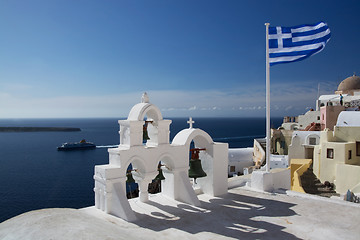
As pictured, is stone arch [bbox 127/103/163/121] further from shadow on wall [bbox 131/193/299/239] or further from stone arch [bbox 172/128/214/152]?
shadow on wall [bbox 131/193/299/239]

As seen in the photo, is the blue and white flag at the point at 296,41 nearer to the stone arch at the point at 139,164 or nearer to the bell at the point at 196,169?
the bell at the point at 196,169

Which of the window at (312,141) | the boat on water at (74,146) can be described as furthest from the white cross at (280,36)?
the boat on water at (74,146)

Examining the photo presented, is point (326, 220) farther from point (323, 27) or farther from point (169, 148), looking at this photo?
point (323, 27)

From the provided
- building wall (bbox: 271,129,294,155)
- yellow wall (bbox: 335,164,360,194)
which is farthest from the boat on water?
yellow wall (bbox: 335,164,360,194)

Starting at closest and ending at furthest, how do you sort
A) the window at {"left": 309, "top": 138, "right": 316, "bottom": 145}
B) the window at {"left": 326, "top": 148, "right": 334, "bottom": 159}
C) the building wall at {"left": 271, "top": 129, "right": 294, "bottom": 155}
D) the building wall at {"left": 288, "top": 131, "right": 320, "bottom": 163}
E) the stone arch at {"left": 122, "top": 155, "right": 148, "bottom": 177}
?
the stone arch at {"left": 122, "top": 155, "right": 148, "bottom": 177} < the window at {"left": 326, "top": 148, "right": 334, "bottom": 159} < the window at {"left": 309, "top": 138, "right": 316, "bottom": 145} < the building wall at {"left": 288, "top": 131, "right": 320, "bottom": 163} < the building wall at {"left": 271, "top": 129, "right": 294, "bottom": 155}

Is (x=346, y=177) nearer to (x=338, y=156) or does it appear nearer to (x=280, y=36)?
(x=338, y=156)

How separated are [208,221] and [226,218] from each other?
0.76 m

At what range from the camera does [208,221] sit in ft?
32.3

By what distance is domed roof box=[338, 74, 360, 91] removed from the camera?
4747 centimetres

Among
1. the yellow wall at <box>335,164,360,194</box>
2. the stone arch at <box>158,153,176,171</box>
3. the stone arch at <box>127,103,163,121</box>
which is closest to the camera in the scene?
the stone arch at <box>127,103,163,121</box>

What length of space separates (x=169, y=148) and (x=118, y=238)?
516 centimetres

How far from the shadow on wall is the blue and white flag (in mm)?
6525

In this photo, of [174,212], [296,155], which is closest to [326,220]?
[174,212]

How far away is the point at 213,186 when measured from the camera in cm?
1297
